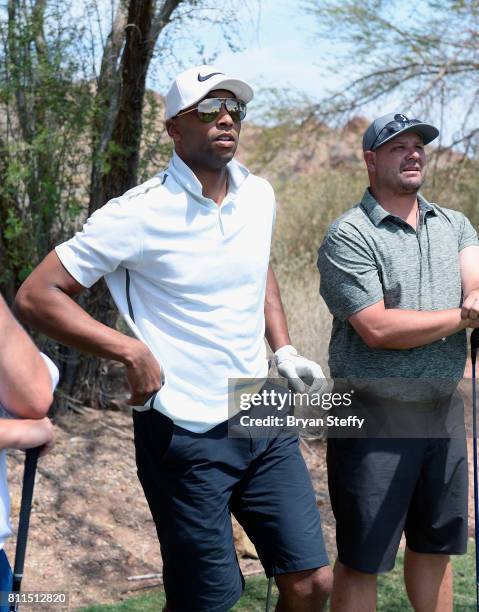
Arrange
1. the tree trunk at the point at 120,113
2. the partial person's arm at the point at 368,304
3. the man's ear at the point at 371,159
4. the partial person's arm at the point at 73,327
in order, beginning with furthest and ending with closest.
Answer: the tree trunk at the point at 120,113 → the man's ear at the point at 371,159 → the partial person's arm at the point at 368,304 → the partial person's arm at the point at 73,327

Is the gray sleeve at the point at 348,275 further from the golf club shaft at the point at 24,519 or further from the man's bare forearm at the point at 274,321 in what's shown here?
the golf club shaft at the point at 24,519

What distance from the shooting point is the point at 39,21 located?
588 cm

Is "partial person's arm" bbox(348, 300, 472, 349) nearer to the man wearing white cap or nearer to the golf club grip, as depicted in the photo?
the man wearing white cap

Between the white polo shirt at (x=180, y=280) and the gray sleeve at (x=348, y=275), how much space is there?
1.40 feet

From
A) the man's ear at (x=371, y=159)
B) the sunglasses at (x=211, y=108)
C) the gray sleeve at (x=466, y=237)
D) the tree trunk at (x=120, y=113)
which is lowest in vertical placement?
the gray sleeve at (x=466, y=237)

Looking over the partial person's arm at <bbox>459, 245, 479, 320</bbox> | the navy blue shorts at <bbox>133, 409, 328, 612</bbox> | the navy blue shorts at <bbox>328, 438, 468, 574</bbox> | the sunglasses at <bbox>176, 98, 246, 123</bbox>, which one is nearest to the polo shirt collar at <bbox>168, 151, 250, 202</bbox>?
the sunglasses at <bbox>176, 98, 246, 123</bbox>

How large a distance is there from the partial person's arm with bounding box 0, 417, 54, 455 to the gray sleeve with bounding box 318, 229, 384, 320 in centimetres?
139

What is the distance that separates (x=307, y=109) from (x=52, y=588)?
723cm

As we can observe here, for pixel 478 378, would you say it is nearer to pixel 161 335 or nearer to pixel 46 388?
pixel 161 335

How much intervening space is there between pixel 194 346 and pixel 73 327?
385mm

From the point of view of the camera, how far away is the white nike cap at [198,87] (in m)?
3.16

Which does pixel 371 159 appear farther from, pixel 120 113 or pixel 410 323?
pixel 120 113

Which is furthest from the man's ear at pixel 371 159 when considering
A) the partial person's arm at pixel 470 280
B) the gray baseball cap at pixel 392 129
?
the partial person's arm at pixel 470 280

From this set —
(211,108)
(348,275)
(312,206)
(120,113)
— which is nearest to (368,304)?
(348,275)
